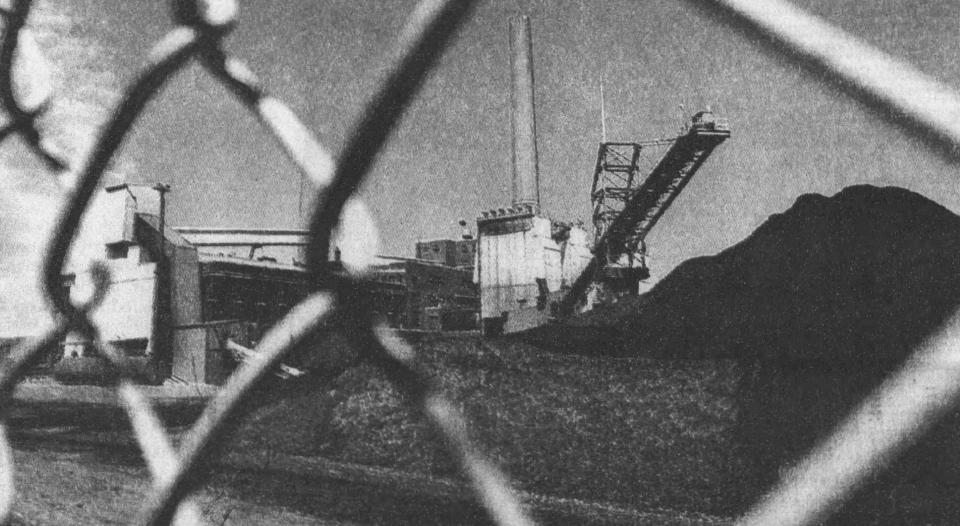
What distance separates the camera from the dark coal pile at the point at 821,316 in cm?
132

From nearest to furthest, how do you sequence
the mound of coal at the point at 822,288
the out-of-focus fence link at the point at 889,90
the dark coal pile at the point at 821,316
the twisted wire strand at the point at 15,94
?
the out-of-focus fence link at the point at 889,90 < the twisted wire strand at the point at 15,94 < the dark coal pile at the point at 821,316 < the mound of coal at the point at 822,288

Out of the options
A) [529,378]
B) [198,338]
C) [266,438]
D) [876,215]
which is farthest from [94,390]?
[876,215]

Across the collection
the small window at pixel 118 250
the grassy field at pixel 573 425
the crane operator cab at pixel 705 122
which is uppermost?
the crane operator cab at pixel 705 122

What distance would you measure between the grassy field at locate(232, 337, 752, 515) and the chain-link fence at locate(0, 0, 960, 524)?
0.64m

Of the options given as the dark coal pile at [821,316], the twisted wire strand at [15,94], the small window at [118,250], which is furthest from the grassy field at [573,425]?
the small window at [118,250]

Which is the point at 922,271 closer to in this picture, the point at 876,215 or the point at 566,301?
the point at 876,215

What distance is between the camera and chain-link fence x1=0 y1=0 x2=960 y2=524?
0.35m

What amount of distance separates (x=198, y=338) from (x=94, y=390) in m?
4.45

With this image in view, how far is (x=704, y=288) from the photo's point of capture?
6.86 feet

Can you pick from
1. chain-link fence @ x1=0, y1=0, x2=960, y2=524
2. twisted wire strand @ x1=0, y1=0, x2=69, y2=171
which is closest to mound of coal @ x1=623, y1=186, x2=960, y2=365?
chain-link fence @ x1=0, y1=0, x2=960, y2=524

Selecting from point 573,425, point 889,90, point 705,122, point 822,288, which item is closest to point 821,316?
point 822,288

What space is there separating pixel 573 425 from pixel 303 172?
112 cm

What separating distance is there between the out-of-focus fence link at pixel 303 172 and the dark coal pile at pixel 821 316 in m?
0.86

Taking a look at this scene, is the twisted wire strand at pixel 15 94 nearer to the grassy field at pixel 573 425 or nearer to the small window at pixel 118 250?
the grassy field at pixel 573 425
